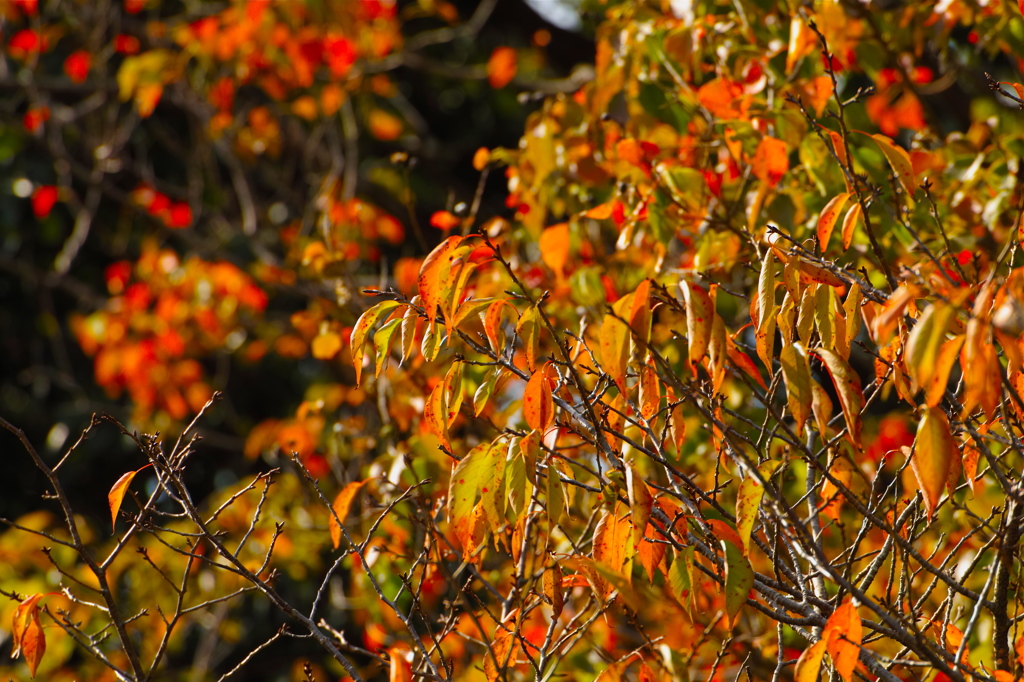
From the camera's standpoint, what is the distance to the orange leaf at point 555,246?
222cm

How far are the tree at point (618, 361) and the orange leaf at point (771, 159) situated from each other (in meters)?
0.01

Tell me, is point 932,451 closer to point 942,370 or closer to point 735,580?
point 942,370

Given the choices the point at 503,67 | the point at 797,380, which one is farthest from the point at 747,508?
the point at 503,67

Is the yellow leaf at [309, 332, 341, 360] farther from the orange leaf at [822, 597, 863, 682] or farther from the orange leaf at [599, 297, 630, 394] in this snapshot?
the orange leaf at [822, 597, 863, 682]

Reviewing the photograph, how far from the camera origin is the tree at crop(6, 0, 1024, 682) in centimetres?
119

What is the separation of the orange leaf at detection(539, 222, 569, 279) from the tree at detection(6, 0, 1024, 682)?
0.6 inches

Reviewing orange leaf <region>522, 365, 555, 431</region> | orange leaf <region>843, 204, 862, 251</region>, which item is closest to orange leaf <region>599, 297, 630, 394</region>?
orange leaf <region>522, 365, 555, 431</region>

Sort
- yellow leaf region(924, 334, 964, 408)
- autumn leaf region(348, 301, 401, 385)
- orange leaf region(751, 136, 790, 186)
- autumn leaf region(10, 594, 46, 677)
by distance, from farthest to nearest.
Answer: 1. orange leaf region(751, 136, 790, 186)
2. autumn leaf region(10, 594, 46, 677)
3. autumn leaf region(348, 301, 401, 385)
4. yellow leaf region(924, 334, 964, 408)

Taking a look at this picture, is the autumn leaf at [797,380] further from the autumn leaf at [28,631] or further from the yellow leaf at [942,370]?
the autumn leaf at [28,631]

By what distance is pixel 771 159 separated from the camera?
6.17 ft

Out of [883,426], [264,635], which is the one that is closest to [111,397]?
[264,635]

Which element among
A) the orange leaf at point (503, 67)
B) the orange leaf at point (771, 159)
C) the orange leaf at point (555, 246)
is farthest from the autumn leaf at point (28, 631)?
the orange leaf at point (503, 67)

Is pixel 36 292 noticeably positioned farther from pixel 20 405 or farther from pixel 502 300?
pixel 502 300

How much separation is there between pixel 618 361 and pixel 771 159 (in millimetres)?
1012
